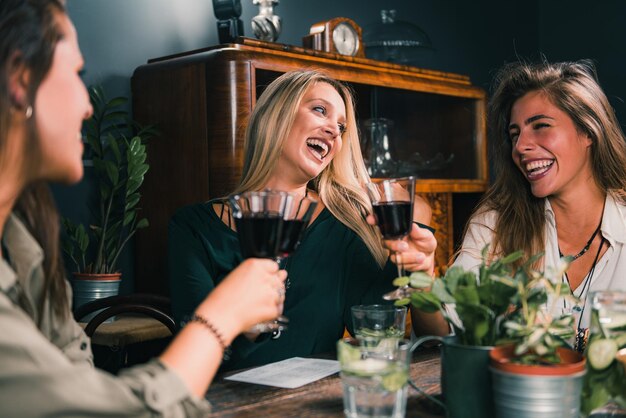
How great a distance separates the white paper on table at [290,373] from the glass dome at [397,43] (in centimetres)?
273

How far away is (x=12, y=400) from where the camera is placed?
3.01ft

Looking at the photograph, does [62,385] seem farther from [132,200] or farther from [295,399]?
[132,200]

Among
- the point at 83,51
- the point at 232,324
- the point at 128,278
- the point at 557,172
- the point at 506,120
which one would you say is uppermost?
the point at 83,51

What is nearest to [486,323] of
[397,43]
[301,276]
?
[301,276]

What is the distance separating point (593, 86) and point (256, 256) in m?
1.64

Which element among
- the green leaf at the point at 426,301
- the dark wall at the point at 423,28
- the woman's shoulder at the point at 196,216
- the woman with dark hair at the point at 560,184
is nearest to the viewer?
the green leaf at the point at 426,301

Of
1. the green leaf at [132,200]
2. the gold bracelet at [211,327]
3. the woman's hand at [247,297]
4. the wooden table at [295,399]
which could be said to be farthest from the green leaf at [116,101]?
the gold bracelet at [211,327]

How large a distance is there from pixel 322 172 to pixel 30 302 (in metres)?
1.32

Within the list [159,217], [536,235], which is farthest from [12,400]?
[159,217]

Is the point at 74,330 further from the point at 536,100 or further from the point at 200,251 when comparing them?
the point at 536,100

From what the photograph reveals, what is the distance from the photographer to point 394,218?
5.41ft

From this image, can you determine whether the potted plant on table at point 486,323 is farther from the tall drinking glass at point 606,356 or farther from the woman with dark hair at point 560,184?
the woman with dark hair at point 560,184

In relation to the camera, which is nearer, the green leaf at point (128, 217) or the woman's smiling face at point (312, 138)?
the woman's smiling face at point (312, 138)

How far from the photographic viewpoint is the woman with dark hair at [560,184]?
2.45 meters
